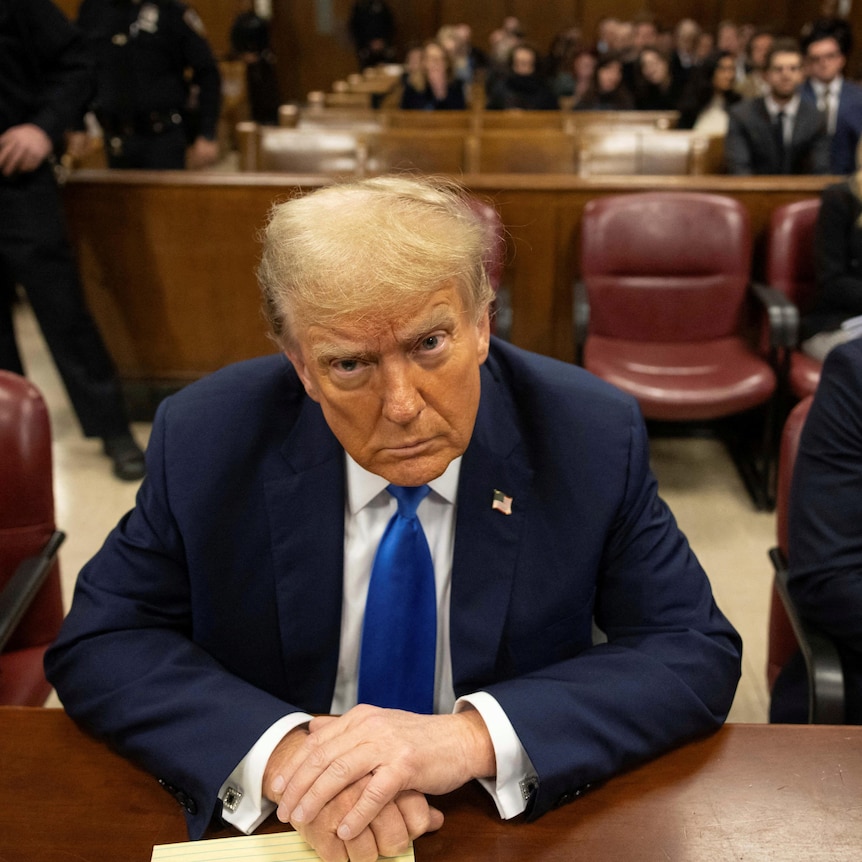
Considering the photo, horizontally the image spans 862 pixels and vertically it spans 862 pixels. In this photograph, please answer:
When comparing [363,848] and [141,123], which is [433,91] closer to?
[141,123]

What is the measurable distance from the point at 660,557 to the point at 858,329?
3.02 ft

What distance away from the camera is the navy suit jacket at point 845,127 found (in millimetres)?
5016

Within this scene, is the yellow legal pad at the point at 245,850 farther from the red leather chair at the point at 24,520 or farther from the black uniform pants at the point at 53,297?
the black uniform pants at the point at 53,297

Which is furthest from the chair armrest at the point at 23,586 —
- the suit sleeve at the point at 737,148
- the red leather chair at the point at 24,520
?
the suit sleeve at the point at 737,148

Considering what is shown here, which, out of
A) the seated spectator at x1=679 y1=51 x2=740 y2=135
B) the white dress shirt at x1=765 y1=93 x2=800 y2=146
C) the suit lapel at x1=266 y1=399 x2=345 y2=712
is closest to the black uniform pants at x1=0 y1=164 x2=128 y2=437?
the suit lapel at x1=266 y1=399 x2=345 y2=712

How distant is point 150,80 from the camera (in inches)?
186

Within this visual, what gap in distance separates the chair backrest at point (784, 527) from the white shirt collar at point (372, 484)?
2.15ft

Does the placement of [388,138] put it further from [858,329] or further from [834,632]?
[834,632]

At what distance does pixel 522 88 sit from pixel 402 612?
8.90 meters

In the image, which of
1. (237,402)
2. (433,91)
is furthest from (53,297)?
(433,91)

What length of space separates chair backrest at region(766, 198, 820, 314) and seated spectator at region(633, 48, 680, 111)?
6.00m

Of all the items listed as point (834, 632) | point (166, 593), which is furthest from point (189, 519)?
point (834, 632)

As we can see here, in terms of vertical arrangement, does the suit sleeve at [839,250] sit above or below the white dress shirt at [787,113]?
below

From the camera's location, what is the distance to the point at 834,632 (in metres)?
1.50
